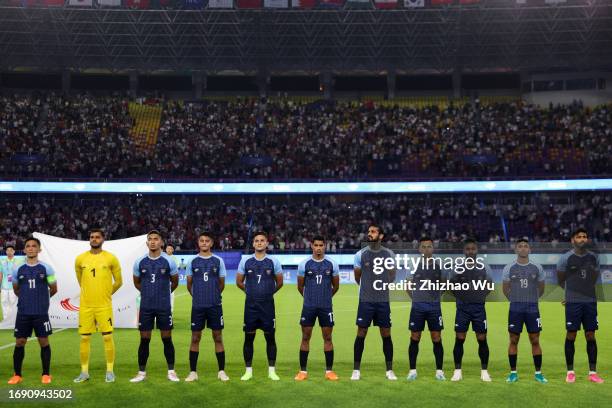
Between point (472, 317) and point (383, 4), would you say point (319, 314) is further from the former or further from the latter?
point (383, 4)

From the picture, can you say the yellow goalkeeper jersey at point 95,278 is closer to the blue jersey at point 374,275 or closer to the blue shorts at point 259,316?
the blue shorts at point 259,316

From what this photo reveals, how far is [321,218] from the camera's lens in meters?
48.0

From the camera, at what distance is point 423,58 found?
54.8m

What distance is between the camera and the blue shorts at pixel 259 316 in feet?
43.3

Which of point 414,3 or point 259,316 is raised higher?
point 414,3

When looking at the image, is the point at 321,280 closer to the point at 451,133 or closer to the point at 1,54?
the point at 451,133

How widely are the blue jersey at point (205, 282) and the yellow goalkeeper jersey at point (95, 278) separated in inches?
55.8

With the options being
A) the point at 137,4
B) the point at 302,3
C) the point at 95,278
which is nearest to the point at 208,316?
the point at 95,278

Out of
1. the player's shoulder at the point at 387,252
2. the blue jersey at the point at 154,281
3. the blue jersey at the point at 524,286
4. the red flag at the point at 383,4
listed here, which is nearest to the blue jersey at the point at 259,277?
the blue jersey at the point at 154,281

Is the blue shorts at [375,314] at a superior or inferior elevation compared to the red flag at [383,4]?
inferior

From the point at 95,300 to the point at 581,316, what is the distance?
8740 millimetres

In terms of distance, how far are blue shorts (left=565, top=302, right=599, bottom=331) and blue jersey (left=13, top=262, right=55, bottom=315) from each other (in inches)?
370

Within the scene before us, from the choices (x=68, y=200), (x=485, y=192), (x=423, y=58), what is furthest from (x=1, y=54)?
(x=485, y=192)

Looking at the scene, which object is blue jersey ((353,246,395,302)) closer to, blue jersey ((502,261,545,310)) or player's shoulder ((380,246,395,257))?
player's shoulder ((380,246,395,257))
